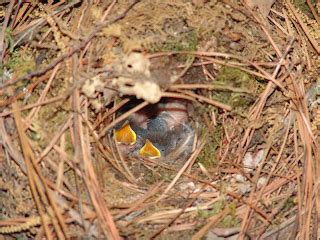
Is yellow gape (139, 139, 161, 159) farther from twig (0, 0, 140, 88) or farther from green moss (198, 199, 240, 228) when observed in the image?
twig (0, 0, 140, 88)

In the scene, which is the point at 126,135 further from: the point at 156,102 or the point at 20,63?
the point at 20,63

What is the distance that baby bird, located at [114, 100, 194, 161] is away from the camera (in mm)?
2400

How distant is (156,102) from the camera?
6.68 ft

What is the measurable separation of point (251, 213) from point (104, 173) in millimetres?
530

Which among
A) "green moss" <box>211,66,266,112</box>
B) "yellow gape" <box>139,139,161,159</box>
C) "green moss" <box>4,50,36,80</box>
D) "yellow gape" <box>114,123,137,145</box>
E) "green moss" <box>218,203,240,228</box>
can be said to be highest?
"green moss" <box>4,50,36,80</box>

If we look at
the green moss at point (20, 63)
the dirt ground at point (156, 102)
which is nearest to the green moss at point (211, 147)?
the dirt ground at point (156, 102)

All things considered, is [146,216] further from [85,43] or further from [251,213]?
[85,43]

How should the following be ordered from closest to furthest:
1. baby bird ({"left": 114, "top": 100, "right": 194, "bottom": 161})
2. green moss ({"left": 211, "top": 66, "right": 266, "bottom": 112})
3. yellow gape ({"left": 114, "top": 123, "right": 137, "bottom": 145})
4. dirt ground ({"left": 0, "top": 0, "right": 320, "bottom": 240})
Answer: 1. dirt ground ({"left": 0, "top": 0, "right": 320, "bottom": 240})
2. green moss ({"left": 211, "top": 66, "right": 266, "bottom": 112})
3. baby bird ({"left": 114, "top": 100, "right": 194, "bottom": 161})
4. yellow gape ({"left": 114, "top": 123, "right": 137, "bottom": 145})

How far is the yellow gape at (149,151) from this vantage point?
2.48m

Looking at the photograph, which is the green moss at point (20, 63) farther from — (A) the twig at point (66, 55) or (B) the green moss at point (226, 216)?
(B) the green moss at point (226, 216)

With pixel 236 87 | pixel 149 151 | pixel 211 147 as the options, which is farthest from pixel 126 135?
pixel 236 87

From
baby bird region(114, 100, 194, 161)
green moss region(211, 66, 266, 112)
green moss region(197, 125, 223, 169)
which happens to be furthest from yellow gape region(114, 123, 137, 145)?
green moss region(211, 66, 266, 112)

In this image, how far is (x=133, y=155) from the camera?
243 cm

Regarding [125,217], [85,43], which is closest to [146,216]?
[125,217]
